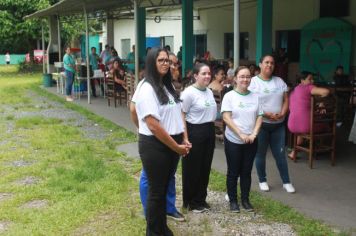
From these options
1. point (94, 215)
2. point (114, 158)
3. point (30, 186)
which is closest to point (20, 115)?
point (114, 158)

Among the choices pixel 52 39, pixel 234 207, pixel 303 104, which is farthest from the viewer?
pixel 52 39

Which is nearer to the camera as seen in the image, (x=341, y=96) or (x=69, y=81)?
(x=341, y=96)

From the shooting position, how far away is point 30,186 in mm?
5750

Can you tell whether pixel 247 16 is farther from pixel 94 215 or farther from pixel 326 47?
pixel 94 215

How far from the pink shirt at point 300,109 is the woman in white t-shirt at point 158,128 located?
9.28 feet

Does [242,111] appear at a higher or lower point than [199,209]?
higher

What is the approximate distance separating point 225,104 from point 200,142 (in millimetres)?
456

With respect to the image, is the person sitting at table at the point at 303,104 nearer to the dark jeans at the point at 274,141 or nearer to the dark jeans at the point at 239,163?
the dark jeans at the point at 274,141

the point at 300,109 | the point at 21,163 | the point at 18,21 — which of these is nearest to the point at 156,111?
the point at 300,109

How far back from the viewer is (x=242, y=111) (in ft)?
14.8

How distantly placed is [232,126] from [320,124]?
7.59ft

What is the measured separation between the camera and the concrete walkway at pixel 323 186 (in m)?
4.59

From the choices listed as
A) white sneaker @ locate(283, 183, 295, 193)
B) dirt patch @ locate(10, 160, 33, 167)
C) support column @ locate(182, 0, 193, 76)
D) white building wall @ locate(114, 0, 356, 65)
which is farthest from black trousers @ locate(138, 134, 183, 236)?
white building wall @ locate(114, 0, 356, 65)

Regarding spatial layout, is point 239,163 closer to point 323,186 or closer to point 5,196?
point 323,186
